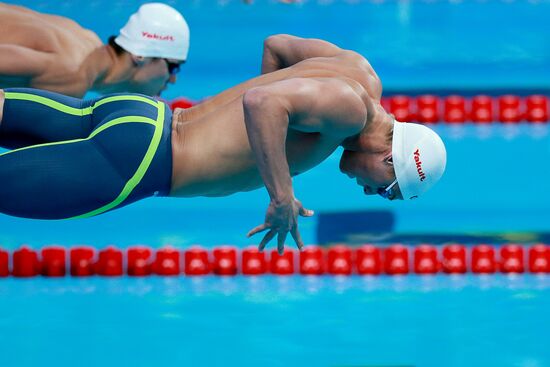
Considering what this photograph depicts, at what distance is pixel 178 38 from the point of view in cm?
530

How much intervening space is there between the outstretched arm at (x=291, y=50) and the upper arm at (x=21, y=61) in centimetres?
102

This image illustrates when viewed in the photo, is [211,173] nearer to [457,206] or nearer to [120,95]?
[120,95]

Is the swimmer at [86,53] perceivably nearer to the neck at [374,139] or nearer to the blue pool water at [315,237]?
the blue pool water at [315,237]

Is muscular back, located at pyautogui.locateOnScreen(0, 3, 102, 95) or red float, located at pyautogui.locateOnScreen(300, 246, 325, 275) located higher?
muscular back, located at pyautogui.locateOnScreen(0, 3, 102, 95)

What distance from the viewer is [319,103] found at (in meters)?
3.43

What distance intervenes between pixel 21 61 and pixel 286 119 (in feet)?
5.35

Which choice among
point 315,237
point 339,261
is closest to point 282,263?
point 339,261

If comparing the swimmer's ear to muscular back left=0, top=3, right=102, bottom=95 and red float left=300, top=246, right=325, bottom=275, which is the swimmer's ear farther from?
red float left=300, top=246, right=325, bottom=275

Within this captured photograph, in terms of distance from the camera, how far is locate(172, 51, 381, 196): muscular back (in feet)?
12.1

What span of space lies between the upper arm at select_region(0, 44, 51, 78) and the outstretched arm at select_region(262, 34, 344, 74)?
1.02 meters

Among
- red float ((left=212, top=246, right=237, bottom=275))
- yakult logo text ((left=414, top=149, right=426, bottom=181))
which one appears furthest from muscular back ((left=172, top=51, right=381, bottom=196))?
red float ((left=212, top=246, right=237, bottom=275))

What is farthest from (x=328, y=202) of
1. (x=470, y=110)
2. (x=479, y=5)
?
(x=479, y=5)

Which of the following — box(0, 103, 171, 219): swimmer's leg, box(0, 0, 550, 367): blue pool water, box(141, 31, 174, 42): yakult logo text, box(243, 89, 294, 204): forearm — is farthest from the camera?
box(141, 31, 174, 42): yakult logo text

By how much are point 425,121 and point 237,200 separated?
4.49 feet
